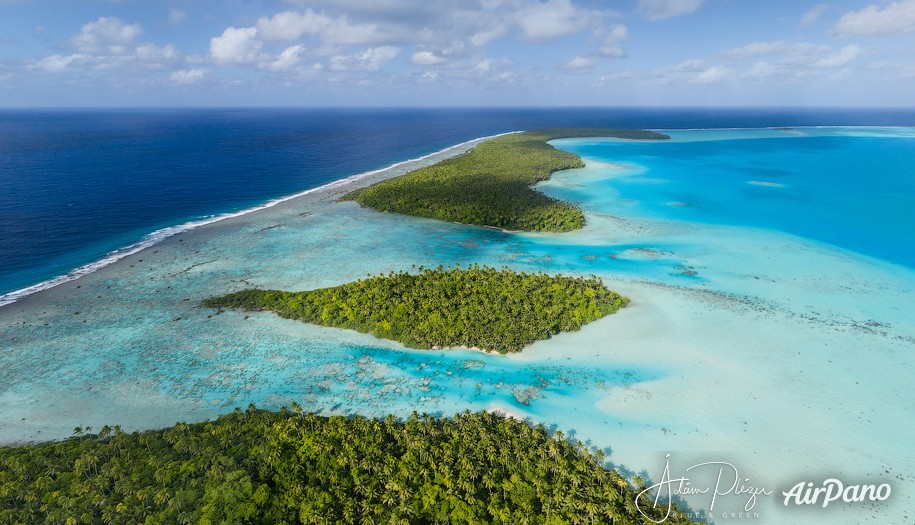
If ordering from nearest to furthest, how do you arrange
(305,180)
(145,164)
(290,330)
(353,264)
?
(290,330)
(353,264)
(305,180)
(145,164)

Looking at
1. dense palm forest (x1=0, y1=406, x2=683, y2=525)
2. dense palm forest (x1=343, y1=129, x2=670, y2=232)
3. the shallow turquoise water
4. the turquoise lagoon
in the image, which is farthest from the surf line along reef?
the shallow turquoise water

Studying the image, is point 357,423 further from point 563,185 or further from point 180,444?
point 563,185

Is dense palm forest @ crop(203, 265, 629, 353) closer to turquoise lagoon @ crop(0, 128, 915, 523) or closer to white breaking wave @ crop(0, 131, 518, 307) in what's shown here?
turquoise lagoon @ crop(0, 128, 915, 523)

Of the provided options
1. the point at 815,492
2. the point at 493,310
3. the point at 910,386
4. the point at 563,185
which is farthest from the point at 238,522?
the point at 563,185

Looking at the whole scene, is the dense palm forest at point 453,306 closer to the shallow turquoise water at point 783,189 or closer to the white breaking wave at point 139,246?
the white breaking wave at point 139,246

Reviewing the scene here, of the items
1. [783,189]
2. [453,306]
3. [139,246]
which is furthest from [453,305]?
[783,189]

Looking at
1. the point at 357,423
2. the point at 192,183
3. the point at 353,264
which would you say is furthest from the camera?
the point at 192,183

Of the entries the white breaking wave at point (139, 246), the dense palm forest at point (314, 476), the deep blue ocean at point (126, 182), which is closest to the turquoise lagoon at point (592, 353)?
the white breaking wave at point (139, 246)
